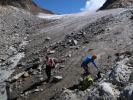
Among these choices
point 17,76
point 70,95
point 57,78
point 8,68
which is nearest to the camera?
point 70,95

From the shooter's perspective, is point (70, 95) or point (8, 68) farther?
point (8, 68)

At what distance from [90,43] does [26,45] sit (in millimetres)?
12291

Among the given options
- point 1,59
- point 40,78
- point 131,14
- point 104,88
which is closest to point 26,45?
point 1,59

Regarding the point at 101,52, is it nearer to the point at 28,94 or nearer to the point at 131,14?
the point at 28,94

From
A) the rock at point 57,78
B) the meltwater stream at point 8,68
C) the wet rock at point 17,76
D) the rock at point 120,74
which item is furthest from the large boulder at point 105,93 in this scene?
the wet rock at point 17,76

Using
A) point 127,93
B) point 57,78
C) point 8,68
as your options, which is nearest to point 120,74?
point 127,93

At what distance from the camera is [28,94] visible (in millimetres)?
18062

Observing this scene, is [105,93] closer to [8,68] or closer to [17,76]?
[17,76]

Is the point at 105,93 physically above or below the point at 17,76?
above

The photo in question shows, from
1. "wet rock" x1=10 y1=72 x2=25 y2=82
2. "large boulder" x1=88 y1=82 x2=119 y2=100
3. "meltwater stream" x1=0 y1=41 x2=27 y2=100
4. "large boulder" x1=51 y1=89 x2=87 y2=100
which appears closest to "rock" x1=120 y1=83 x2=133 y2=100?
"large boulder" x1=88 y1=82 x2=119 y2=100

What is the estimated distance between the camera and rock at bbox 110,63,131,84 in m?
13.2

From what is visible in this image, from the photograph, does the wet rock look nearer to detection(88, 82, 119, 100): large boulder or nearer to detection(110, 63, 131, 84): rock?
detection(88, 82, 119, 100): large boulder

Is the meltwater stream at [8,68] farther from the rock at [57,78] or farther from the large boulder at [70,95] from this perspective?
the large boulder at [70,95]

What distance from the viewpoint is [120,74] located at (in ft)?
44.5
